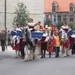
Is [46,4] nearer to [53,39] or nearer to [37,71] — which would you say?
[53,39]

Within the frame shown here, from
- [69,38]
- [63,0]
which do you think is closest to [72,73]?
[69,38]

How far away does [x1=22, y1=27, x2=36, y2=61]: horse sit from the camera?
1831cm

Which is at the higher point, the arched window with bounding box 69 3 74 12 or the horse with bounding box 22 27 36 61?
the arched window with bounding box 69 3 74 12

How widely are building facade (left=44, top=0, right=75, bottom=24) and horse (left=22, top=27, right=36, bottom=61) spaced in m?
94.5

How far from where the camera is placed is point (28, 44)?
18.7 m

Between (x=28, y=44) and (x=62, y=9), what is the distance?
95.8 meters

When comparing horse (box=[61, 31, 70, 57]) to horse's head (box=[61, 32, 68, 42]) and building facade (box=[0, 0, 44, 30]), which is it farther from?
building facade (box=[0, 0, 44, 30])

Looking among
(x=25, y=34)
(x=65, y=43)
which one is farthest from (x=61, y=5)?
(x=25, y=34)

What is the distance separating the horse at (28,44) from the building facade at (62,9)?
94.5m

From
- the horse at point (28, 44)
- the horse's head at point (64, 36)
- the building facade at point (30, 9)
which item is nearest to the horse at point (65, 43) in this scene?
the horse's head at point (64, 36)

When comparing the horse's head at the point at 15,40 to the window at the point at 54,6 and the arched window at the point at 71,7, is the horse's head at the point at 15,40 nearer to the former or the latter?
the arched window at the point at 71,7

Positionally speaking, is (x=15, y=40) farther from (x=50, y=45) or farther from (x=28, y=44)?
(x=28, y=44)

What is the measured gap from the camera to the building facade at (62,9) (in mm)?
113206

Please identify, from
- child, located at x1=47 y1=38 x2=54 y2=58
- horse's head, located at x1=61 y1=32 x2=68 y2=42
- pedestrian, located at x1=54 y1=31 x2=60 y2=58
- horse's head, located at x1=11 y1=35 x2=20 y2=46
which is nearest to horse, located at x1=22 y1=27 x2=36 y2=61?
horse's head, located at x1=11 y1=35 x2=20 y2=46
